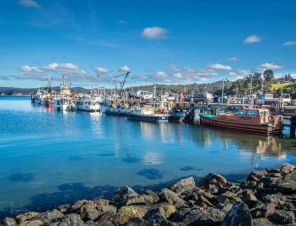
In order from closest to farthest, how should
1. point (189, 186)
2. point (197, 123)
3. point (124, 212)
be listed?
point (124, 212), point (189, 186), point (197, 123)

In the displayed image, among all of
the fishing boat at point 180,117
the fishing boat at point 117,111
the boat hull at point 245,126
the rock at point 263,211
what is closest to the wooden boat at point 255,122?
the boat hull at point 245,126

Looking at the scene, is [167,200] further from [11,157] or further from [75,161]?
[11,157]

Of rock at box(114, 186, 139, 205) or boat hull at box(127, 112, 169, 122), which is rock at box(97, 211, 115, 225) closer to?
rock at box(114, 186, 139, 205)

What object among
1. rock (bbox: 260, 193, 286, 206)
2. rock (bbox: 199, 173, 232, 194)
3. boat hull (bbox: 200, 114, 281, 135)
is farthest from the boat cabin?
rock (bbox: 260, 193, 286, 206)

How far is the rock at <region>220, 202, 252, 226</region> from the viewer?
8359mm

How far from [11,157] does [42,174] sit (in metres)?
8.66

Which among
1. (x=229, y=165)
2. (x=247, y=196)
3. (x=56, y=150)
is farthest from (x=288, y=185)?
(x=56, y=150)

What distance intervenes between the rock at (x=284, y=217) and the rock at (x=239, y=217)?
3371 mm

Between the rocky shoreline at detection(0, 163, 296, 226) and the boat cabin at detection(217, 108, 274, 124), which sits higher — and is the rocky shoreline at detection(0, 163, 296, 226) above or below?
below

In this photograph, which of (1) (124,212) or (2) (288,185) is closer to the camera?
(1) (124,212)

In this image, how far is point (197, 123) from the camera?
68250mm

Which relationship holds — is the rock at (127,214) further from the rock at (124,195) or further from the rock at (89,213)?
the rock at (124,195)

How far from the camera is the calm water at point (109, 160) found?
20391 millimetres

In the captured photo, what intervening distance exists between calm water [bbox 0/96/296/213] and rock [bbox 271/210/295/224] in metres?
11.4
